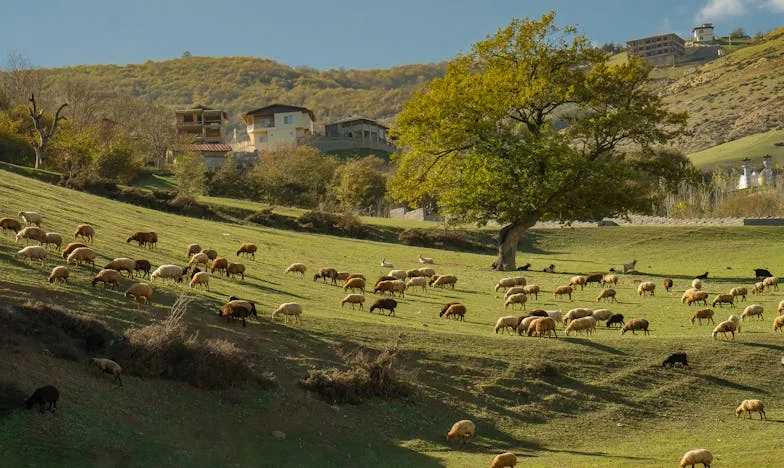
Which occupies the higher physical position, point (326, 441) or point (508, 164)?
point (508, 164)

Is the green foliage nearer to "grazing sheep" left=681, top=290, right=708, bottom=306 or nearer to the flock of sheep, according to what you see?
the flock of sheep

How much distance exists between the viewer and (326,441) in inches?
927

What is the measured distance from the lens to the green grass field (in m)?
21.9

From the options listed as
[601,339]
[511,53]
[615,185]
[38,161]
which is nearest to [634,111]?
[615,185]

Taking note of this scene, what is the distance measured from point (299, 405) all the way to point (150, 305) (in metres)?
7.00

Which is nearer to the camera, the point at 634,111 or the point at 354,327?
the point at 354,327

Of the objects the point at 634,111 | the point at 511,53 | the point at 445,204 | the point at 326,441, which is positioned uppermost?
the point at 511,53

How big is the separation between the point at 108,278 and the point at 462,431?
1268cm

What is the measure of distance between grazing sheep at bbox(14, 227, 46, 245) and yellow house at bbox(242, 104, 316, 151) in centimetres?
11284

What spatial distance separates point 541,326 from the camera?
33250mm

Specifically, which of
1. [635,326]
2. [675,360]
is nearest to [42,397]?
→ [675,360]

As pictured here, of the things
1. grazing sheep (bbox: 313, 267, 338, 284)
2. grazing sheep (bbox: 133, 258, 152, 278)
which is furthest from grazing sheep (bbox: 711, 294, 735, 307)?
grazing sheep (bbox: 133, 258, 152, 278)

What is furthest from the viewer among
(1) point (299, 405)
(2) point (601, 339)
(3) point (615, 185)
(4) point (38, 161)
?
(4) point (38, 161)

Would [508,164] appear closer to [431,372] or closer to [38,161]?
[431,372]
